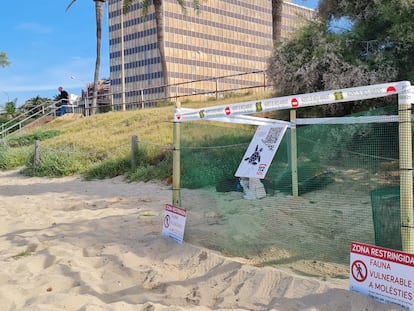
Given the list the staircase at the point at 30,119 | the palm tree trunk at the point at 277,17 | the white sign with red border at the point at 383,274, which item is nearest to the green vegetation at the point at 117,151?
the white sign with red border at the point at 383,274

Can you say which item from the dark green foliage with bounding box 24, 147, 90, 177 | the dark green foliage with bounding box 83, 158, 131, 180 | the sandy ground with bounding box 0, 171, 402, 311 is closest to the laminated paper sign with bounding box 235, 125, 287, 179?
the sandy ground with bounding box 0, 171, 402, 311

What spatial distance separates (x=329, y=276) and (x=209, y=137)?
3.19 metres

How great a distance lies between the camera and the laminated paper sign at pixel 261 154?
5898mm

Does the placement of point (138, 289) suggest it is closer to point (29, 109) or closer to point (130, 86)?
point (29, 109)

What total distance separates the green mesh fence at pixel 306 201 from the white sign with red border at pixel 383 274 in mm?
659

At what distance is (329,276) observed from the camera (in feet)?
14.3

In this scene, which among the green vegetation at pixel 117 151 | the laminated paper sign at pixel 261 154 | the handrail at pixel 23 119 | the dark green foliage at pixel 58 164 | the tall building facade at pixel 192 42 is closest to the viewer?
the laminated paper sign at pixel 261 154

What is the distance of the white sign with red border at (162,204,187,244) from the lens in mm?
5562

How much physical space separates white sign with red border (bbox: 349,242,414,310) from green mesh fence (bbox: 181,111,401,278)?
659 millimetres

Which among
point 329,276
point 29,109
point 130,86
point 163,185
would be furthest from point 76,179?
point 130,86

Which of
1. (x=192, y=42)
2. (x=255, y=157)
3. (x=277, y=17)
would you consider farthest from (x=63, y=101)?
(x=192, y=42)

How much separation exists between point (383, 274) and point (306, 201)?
9.05 feet

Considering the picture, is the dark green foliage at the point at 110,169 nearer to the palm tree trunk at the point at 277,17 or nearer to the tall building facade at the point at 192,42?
the palm tree trunk at the point at 277,17

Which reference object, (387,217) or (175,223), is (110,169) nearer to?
(175,223)
